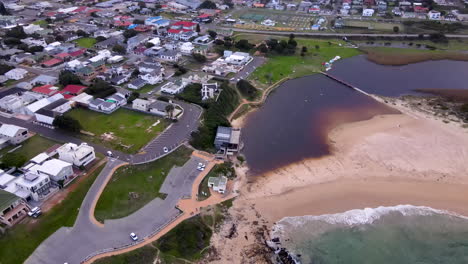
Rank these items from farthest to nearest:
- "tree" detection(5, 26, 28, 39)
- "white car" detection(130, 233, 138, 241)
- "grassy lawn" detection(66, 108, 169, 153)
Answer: "tree" detection(5, 26, 28, 39) < "grassy lawn" detection(66, 108, 169, 153) < "white car" detection(130, 233, 138, 241)

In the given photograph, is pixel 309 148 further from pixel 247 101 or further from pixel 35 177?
pixel 35 177

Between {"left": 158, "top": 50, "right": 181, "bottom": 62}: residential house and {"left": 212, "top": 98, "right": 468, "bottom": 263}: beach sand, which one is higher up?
{"left": 158, "top": 50, "right": 181, "bottom": 62}: residential house

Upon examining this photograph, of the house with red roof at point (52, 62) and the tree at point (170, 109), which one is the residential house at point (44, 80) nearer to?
the house with red roof at point (52, 62)

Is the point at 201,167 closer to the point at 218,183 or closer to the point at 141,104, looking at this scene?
the point at 218,183

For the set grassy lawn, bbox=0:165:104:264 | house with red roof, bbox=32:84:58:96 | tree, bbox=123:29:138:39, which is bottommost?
grassy lawn, bbox=0:165:104:264

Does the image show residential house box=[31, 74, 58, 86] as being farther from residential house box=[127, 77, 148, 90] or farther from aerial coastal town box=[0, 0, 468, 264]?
residential house box=[127, 77, 148, 90]

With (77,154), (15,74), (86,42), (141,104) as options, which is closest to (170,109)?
(141,104)

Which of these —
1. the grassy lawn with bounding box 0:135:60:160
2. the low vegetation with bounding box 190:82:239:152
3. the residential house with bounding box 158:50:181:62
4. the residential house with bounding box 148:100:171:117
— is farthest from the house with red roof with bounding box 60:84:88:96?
the low vegetation with bounding box 190:82:239:152

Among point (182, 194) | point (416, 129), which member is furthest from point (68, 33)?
point (416, 129)
